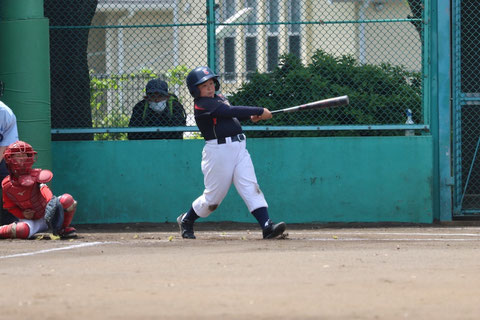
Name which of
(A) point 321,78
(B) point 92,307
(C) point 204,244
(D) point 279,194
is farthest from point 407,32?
(B) point 92,307

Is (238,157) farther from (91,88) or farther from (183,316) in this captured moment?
(183,316)

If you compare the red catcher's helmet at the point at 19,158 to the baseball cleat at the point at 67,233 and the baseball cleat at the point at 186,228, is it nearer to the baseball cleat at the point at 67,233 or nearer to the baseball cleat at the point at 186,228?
the baseball cleat at the point at 67,233

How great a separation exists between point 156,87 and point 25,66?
146 centimetres

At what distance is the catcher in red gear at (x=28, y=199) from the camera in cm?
951

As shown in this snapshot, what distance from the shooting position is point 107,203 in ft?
37.6

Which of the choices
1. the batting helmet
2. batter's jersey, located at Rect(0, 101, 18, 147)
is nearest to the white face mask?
batter's jersey, located at Rect(0, 101, 18, 147)

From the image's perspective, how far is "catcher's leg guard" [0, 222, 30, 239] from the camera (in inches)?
374

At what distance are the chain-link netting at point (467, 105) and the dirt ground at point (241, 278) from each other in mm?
2139

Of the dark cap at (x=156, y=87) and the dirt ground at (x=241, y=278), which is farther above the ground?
the dark cap at (x=156, y=87)

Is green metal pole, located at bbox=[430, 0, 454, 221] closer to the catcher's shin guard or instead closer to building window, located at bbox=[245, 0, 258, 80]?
building window, located at bbox=[245, 0, 258, 80]

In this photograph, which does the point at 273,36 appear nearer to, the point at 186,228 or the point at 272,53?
the point at 272,53

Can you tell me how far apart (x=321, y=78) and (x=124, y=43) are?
2.38 m

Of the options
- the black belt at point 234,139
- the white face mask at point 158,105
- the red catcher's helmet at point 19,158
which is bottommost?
the red catcher's helmet at point 19,158

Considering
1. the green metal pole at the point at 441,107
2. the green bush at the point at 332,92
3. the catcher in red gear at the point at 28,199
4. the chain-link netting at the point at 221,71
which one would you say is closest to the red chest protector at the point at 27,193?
the catcher in red gear at the point at 28,199
